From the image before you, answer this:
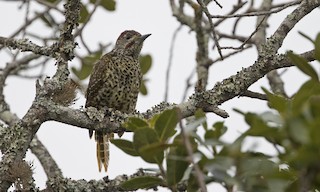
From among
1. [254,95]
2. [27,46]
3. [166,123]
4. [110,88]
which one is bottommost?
[166,123]

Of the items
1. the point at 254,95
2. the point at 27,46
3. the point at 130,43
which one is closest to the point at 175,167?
the point at 254,95

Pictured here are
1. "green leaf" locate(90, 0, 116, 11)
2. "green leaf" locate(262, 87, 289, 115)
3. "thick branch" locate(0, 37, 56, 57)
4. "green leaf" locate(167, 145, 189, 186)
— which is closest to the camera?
"green leaf" locate(262, 87, 289, 115)

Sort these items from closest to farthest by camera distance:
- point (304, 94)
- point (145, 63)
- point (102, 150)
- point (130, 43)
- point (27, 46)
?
1. point (304, 94)
2. point (27, 46)
3. point (102, 150)
4. point (145, 63)
5. point (130, 43)

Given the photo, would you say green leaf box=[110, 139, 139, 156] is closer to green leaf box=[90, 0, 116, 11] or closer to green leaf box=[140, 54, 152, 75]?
green leaf box=[90, 0, 116, 11]

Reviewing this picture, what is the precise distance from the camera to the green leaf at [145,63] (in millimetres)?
5574

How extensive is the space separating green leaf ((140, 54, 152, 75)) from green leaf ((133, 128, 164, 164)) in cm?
386

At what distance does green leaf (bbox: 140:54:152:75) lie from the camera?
5.57 m

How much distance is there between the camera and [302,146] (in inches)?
51.4

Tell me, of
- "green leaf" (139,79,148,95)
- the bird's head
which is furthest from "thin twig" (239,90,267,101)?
the bird's head

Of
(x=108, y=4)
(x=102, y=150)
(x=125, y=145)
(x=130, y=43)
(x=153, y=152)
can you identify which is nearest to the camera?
(x=153, y=152)

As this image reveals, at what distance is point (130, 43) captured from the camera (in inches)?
226

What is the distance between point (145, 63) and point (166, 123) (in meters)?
3.89

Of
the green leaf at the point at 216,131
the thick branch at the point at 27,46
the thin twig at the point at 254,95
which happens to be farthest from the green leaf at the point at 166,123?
the thick branch at the point at 27,46

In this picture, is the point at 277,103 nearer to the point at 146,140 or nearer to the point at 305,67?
the point at 305,67
